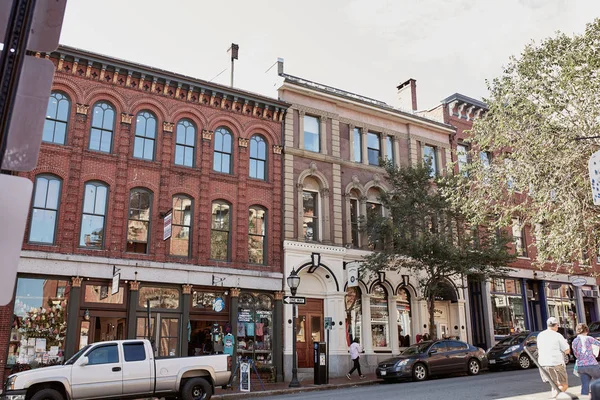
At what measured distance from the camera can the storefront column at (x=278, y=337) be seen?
22597mm

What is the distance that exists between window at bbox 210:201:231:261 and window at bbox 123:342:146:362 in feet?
27.3

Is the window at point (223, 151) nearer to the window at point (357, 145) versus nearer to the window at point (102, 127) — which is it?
the window at point (102, 127)

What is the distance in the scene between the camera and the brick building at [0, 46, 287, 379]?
19.0 m

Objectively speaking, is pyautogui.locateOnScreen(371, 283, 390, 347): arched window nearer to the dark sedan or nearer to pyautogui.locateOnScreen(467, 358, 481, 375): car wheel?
the dark sedan

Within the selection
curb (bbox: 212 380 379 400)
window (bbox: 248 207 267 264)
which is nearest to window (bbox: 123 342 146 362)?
curb (bbox: 212 380 379 400)

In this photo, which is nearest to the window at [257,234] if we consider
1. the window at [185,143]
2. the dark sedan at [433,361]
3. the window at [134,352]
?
the window at [185,143]

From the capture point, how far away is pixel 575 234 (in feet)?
56.4

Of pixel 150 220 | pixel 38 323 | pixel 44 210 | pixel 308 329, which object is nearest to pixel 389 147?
pixel 308 329

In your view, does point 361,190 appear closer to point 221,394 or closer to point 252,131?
point 252,131

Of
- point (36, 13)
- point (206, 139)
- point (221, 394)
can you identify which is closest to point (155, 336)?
point (221, 394)

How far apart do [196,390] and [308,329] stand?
34.2ft

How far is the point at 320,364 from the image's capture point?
66.6 feet

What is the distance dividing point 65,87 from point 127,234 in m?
6.11

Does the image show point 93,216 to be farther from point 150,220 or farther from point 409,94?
point 409,94
